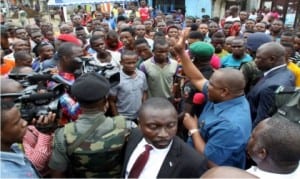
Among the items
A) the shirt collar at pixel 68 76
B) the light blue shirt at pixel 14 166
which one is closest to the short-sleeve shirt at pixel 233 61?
the shirt collar at pixel 68 76

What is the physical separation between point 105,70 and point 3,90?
0.91 meters

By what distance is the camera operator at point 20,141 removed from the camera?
1.64 meters

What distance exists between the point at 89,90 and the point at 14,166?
0.67 meters

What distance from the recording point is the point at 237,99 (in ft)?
7.88

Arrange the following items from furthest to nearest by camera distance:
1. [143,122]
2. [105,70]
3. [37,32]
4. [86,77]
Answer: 1. [37,32]
2. [105,70]
3. [86,77]
4. [143,122]

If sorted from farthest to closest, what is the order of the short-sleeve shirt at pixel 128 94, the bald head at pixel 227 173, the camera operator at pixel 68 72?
the short-sleeve shirt at pixel 128 94 → the camera operator at pixel 68 72 → the bald head at pixel 227 173

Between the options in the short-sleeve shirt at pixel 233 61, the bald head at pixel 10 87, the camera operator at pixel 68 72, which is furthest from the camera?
the short-sleeve shirt at pixel 233 61

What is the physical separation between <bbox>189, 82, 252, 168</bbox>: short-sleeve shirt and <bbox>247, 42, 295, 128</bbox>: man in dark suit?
687 millimetres

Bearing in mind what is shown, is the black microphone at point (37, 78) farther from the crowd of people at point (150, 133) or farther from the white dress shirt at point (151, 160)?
the white dress shirt at point (151, 160)

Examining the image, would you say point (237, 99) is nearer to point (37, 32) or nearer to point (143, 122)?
point (143, 122)

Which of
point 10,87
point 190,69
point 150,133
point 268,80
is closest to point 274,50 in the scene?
point 268,80

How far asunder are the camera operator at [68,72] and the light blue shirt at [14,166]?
0.76 metres

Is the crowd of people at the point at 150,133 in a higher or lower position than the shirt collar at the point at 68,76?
lower

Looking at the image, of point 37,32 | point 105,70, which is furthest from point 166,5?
point 105,70
